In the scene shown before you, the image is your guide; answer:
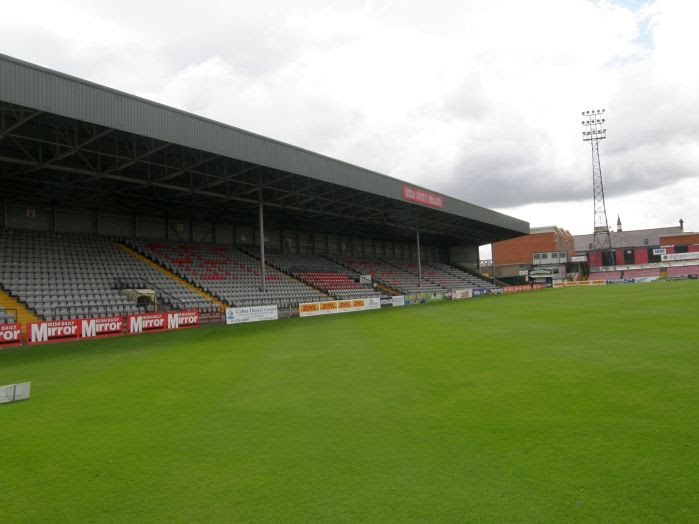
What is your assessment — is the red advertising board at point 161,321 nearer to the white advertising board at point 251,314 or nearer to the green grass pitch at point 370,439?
the white advertising board at point 251,314

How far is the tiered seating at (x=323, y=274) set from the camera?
40812 mm

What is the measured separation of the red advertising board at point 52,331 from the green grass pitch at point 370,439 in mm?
8765

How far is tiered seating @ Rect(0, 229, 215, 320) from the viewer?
73.9 feet

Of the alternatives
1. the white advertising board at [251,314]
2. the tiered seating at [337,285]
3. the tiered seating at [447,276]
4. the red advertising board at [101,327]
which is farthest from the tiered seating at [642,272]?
the red advertising board at [101,327]

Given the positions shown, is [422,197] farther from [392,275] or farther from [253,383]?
[253,383]

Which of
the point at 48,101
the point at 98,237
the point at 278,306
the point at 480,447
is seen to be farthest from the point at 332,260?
the point at 480,447

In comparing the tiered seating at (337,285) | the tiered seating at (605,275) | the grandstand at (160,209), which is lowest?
the tiered seating at (605,275)

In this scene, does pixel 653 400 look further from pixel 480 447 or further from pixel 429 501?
pixel 429 501

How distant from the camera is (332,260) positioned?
50062 millimetres

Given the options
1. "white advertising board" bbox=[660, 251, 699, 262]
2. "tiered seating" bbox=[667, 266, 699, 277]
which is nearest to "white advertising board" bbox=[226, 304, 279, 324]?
"tiered seating" bbox=[667, 266, 699, 277]

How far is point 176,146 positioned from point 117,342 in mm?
9526

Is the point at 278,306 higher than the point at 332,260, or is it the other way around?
the point at 332,260

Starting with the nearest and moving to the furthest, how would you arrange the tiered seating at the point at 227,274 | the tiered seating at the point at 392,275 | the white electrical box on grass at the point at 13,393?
the white electrical box on grass at the point at 13,393 < the tiered seating at the point at 227,274 < the tiered seating at the point at 392,275

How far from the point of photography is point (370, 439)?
6.05 metres
